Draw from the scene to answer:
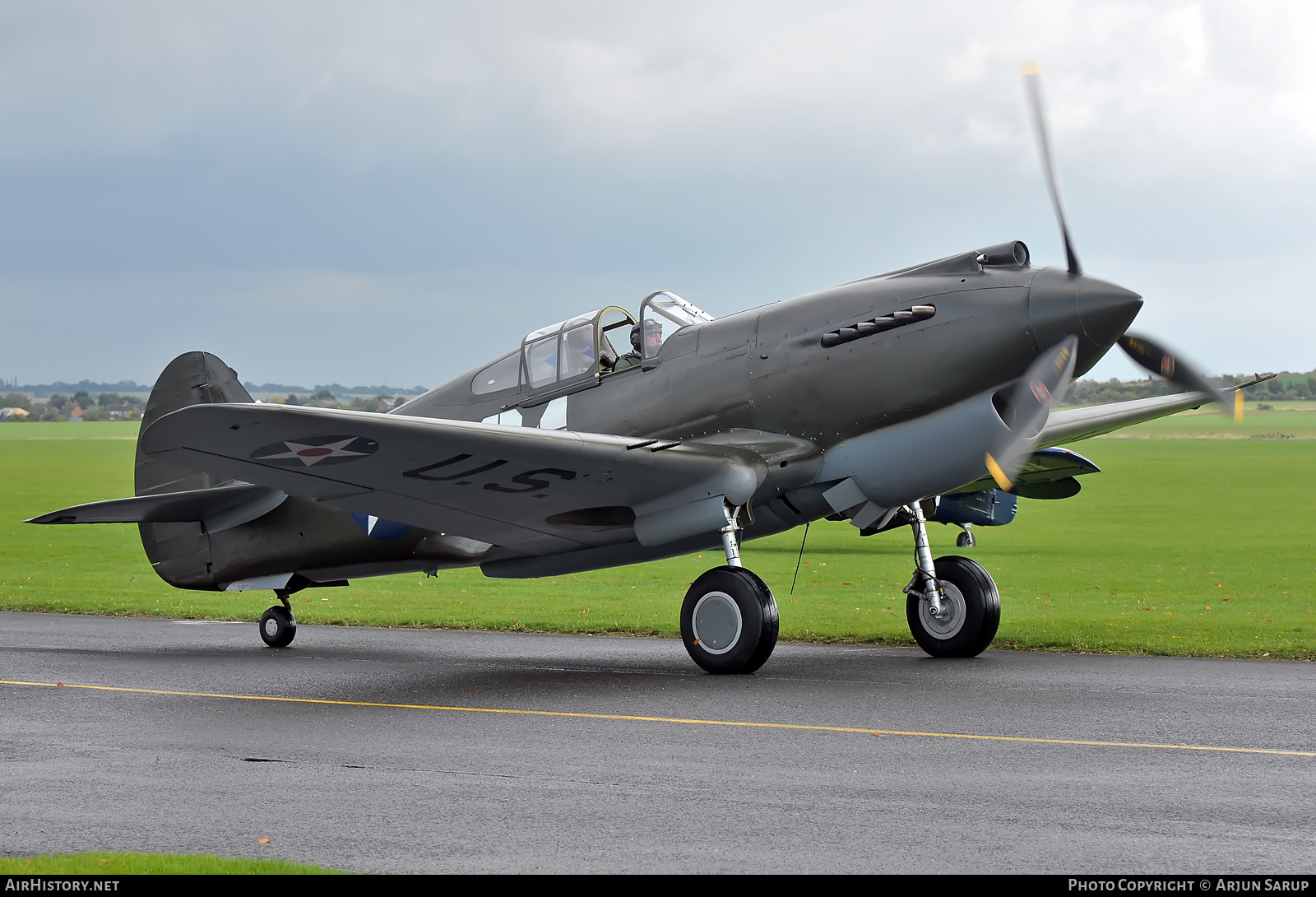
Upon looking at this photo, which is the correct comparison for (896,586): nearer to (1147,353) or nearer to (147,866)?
(1147,353)

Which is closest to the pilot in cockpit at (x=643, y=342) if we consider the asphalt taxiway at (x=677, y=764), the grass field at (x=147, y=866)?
the asphalt taxiway at (x=677, y=764)

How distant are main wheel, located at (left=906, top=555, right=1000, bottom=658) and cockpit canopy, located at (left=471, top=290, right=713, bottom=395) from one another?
321cm

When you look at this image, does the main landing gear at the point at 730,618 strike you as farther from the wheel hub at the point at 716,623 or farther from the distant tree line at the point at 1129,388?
the distant tree line at the point at 1129,388

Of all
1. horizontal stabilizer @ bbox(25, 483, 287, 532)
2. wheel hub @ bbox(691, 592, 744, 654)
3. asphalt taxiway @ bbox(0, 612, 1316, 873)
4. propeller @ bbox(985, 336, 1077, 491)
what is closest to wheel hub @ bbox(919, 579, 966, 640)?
asphalt taxiway @ bbox(0, 612, 1316, 873)

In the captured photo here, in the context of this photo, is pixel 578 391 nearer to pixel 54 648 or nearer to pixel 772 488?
pixel 772 488

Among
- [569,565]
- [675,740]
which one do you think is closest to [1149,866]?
[675,740]

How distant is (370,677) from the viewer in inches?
398

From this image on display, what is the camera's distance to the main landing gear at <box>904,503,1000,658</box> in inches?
428

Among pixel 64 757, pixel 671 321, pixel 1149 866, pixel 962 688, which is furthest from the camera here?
pixel 671 321

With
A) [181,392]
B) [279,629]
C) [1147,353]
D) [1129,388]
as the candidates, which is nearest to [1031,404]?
[1147,353]

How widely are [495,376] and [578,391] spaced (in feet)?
3.17

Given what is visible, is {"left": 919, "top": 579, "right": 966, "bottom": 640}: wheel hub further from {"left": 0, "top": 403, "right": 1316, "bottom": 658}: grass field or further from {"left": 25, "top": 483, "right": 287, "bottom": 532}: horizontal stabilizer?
{"left": 25, "top": 483, "right": 287, "bottom": 532}: horizontal stabilizer

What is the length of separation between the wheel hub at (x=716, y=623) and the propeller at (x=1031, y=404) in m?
2.24

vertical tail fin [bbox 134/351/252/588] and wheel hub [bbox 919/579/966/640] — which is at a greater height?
vertical tail fin [bbox 134/351/252/588]
